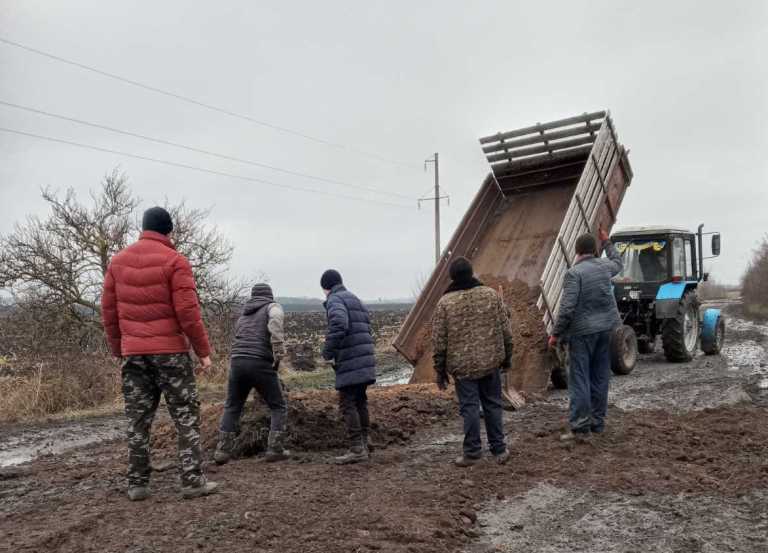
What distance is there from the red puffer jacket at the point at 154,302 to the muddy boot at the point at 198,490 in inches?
37.1

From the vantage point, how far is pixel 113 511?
4574mm

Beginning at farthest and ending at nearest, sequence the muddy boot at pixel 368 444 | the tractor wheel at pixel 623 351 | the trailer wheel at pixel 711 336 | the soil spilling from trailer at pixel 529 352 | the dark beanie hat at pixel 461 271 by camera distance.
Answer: the trailer wheel at pixel 711 336 < the tractor wheel at pixel 623 351 < the soil spilling from trailer at pixel 529 352 < the muddy boot at pixel 368 444 < the dark beanie hat at pixel 461 271

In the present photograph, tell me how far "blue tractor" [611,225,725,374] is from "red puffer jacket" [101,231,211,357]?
9305 mm

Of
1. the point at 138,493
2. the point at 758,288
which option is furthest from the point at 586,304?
the point at 758,288

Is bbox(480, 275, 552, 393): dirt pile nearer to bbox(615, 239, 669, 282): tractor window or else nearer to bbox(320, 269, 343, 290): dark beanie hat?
bbox(320, 269, 343, 290): dark beanie hat

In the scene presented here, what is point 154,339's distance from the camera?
4.79 metres

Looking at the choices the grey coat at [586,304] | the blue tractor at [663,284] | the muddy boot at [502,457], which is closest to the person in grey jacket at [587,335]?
the grey coat at [586,304]

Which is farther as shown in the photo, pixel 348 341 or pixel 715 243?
pixel 715 243

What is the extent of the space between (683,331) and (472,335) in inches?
312

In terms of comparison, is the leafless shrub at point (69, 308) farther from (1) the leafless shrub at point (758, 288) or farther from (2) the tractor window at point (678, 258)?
(1) the leafless shrub at point (758, 288)

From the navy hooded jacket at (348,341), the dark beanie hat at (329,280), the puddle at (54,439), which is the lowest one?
the puddle at (54,439)

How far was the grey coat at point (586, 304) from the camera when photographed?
6.36 metres

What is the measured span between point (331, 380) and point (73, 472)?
29.4 feet

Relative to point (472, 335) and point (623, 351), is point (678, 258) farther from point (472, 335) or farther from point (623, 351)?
point (472, 335)
